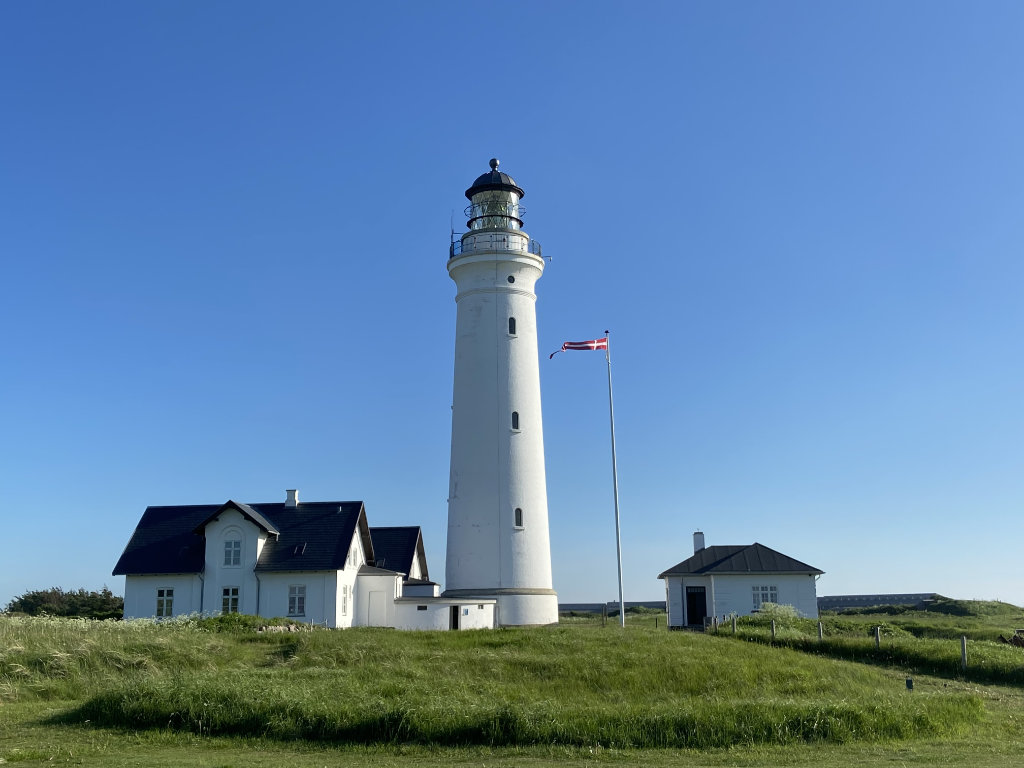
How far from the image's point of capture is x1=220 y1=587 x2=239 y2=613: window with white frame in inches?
1334

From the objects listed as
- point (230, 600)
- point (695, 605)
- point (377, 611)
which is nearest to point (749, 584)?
point (695, 605)

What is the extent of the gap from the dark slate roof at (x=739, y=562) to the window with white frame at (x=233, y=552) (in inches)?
679

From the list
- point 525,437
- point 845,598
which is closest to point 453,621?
point 525,437

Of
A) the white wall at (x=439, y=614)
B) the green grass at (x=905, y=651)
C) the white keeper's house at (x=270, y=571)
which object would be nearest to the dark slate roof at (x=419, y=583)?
the white keeper's house at (x=270, y=571)

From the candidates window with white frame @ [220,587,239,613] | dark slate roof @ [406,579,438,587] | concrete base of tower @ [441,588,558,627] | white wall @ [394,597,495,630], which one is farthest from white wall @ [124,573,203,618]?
concrete base of tower @ [441,588,558,627]

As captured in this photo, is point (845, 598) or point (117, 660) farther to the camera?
point (845, 598)

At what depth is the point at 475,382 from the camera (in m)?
33.5

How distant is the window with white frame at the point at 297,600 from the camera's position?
110 ft

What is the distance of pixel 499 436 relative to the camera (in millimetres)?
32781

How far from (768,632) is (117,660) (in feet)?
63.0

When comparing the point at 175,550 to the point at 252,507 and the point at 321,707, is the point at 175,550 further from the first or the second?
the point at 321,707

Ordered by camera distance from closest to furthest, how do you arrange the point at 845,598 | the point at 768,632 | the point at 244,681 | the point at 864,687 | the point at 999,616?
the point at 244,681 → the point at 864,687 → the point at 768,632 → the point at 999,616 → the point at 845,598

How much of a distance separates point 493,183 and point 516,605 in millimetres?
15714

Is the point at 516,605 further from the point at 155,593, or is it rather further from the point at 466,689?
the point at 466,689
